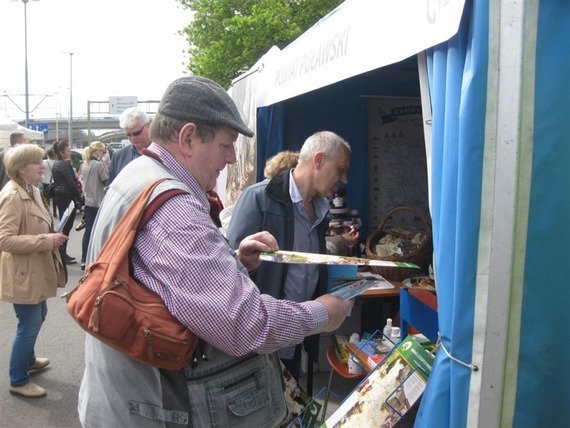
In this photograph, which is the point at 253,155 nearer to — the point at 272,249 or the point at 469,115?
the point at 272,249

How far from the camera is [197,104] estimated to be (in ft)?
4.44

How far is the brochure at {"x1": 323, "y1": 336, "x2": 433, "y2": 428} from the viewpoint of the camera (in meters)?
1.71

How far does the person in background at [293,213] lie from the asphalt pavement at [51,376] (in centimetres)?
184

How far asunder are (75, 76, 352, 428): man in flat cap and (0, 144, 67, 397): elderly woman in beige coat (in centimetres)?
217

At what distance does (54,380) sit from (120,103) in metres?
44.6

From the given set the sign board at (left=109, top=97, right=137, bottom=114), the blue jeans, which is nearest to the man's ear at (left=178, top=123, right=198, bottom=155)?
the blue jeans

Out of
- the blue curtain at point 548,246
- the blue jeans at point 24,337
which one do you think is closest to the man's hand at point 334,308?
the blue curtain at point 548,246

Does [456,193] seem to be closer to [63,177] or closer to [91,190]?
[91,190]

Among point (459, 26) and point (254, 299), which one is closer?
point (254, 299)

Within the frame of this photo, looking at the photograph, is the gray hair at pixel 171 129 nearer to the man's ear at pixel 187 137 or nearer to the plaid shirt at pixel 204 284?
the man's ear at pixel 187 137

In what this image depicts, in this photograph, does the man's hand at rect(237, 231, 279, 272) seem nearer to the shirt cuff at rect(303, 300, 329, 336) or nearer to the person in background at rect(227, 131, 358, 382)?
the shirt cuff at rect(303, 300, 329, 336)

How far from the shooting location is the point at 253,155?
16.4 ft

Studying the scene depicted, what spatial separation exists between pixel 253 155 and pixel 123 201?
3.70 metres

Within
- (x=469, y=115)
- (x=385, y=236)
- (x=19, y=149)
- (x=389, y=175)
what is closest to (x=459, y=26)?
(x=469, y=115)
